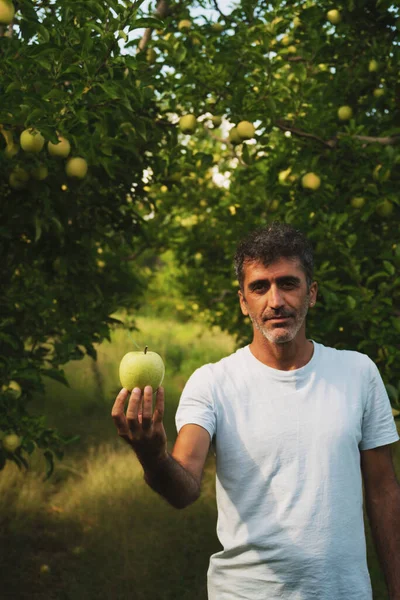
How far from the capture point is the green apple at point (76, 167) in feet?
12.3

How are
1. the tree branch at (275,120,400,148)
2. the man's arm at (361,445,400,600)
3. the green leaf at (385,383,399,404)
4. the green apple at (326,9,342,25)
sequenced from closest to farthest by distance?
1. the man's arm at (361,445,400,600)
2. the green leaf at (385,383,399,404)
3. the tree branch at (275,120,400,148)
4. the green apple at (326,9,342,25)

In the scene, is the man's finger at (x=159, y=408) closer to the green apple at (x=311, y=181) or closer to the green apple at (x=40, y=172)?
the green apple at (x=40, y=172)

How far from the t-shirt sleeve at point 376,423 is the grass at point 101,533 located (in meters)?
2.70

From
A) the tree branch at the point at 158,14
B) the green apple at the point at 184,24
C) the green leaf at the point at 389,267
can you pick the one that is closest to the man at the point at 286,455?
the green leaf at the point at 389,267

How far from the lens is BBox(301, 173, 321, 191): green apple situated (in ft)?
13.3

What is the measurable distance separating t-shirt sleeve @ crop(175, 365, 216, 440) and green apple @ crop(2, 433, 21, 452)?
1.94 m

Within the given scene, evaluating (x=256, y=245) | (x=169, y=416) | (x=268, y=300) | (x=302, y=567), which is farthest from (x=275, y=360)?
(x=169, y=416)

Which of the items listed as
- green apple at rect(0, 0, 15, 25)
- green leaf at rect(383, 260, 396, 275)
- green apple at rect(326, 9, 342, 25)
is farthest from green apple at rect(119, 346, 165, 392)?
green apple at rect(326, 9, 342, 25)

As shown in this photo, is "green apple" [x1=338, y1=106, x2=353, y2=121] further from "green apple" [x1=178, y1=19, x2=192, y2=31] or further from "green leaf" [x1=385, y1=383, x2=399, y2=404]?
"green leaf" [x1=385, y1=383, x2=399, y2=404]

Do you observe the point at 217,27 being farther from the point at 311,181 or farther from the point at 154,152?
the point at 311,181

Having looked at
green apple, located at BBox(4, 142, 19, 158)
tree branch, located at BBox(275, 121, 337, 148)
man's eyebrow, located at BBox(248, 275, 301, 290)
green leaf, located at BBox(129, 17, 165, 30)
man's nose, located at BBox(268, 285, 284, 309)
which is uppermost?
tree branch, located at BBox(275, 121, 337, 148)

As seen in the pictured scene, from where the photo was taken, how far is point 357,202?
4.15m

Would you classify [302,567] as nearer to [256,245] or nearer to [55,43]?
[256,245]

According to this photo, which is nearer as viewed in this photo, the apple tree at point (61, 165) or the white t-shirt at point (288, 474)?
the white t-shirt at point (288, 474)
